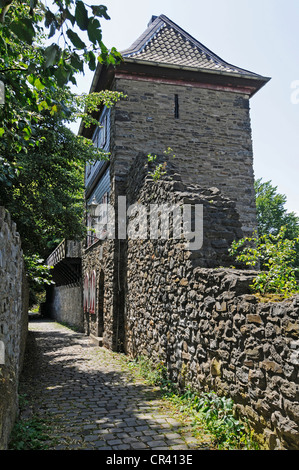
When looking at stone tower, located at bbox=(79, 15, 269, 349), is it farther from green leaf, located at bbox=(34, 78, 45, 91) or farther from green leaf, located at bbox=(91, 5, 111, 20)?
green leaf, located at bbox=(91, 5, 111, 20)

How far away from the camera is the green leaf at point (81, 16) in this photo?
246 cm

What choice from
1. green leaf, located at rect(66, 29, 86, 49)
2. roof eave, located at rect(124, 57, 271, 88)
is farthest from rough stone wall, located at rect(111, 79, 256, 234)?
green leaf, located at rect(66, 29, 86, 49)

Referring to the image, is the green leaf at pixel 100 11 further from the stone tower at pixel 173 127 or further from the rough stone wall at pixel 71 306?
the rough stone wall at pixel 71 306

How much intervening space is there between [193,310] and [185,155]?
6.56 metres

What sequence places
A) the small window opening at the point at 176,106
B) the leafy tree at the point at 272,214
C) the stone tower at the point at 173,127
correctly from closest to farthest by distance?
the stone tower at the point at 173,127 < the small window opening at the point at 176,106 < the leafy tree at the point at 272,214

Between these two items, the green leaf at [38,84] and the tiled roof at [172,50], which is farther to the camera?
the tiled roof at [172,50]

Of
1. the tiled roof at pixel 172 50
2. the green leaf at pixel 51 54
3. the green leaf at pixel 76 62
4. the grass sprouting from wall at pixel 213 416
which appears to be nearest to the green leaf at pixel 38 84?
the green leaf at pixel 76 62

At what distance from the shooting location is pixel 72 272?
1731cm

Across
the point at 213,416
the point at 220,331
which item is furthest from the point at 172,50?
the point at 213,416

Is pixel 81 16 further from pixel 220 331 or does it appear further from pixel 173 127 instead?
pixel 173 127

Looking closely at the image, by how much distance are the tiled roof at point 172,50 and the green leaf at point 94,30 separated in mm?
8220

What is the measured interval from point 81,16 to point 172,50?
10158 millimetres

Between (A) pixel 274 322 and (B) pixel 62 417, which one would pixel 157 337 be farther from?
(A) pixel 274 322

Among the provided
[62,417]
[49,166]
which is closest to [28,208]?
[49,166]
